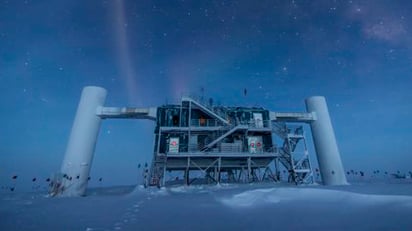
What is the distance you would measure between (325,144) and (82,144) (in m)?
31.0

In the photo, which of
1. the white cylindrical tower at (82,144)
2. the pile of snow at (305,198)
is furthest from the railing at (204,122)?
the pile of snow at (305,198)

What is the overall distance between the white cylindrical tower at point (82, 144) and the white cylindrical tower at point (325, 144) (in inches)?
1161

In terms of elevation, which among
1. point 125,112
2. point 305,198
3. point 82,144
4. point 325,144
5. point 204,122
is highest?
point 125,112

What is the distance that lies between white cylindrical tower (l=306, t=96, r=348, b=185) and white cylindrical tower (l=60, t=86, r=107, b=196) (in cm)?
2949

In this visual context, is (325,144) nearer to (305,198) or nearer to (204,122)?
(204,122)

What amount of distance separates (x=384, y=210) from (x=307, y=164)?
79.3ft

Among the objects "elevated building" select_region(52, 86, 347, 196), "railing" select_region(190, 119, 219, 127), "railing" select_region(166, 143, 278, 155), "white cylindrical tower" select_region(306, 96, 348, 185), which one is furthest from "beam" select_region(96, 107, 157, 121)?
"white cylindrical tower" select_region(306, 96, 348, 185)

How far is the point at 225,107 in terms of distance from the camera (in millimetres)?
30266

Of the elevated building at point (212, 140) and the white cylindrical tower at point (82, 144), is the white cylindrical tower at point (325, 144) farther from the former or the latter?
the white cylindrical tower at point (82, 144)

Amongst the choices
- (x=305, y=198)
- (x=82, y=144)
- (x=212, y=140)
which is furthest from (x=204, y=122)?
(x=305, y=198)

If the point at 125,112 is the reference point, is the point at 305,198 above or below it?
below

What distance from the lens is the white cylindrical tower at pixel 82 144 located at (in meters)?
23.0

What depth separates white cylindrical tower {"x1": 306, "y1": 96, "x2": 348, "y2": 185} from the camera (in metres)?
26.2

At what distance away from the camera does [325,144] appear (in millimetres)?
27469
